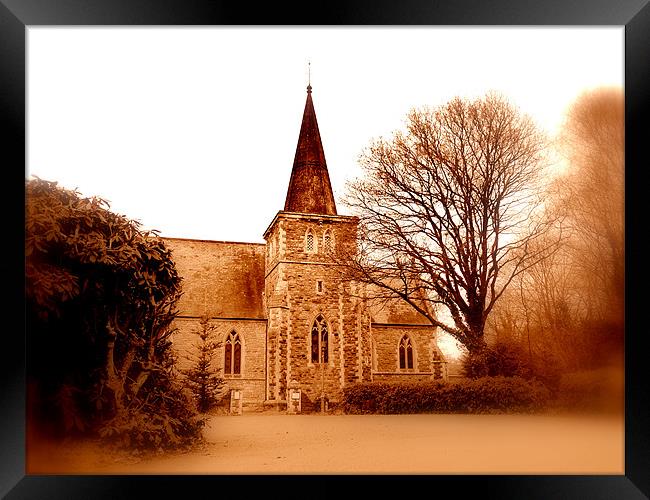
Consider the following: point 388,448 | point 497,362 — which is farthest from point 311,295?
point 497,362

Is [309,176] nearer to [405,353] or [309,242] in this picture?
[309,242]

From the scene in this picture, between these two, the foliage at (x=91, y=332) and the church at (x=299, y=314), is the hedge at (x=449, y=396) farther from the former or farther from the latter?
the foliage at (x=91, y=332)

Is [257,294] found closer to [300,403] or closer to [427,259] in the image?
[300,403]

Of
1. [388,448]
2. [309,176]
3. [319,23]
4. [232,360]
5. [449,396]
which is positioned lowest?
[388,448]

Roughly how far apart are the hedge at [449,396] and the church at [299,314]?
0.10 m

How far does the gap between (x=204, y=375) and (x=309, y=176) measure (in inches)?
84.9

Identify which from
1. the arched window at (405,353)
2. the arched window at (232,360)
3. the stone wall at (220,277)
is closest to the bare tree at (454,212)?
the arched window at (405,353)

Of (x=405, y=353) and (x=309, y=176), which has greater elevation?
(x=309, y=176)

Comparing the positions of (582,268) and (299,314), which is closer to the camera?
(582,268)

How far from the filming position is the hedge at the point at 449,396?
636 cm

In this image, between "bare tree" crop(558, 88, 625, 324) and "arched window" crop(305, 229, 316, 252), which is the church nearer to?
"arched window" crop(305, 229, 316, 252)

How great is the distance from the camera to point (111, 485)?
5977 millimetres

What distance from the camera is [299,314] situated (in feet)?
21.7
